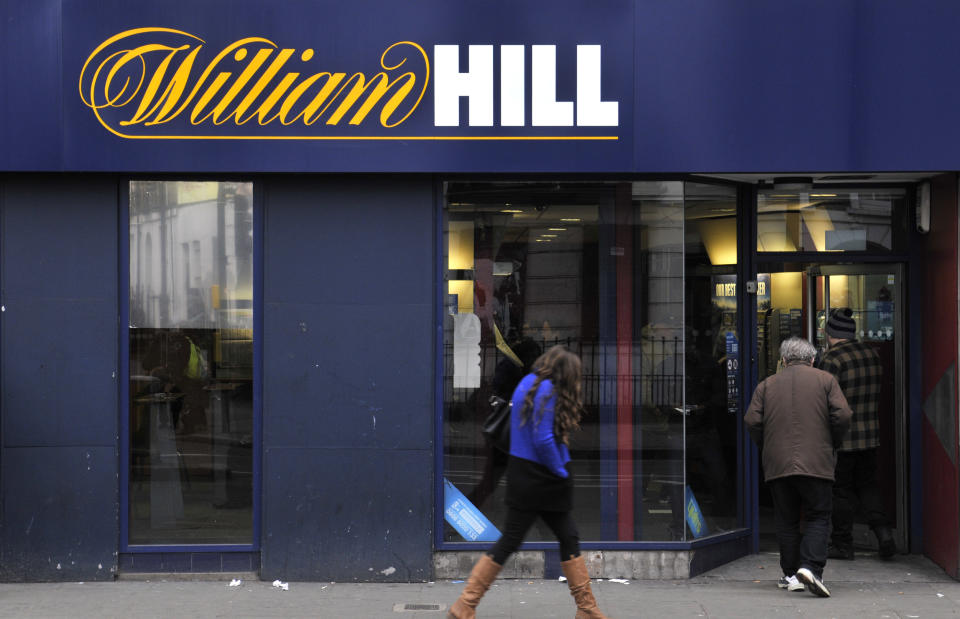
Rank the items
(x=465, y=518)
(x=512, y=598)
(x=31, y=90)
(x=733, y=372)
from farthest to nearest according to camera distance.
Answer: (x=733, y=372), (x=465, y=518), (x=31, y=90), (x=512, y=598)

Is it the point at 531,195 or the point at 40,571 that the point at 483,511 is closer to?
the point at 531,195

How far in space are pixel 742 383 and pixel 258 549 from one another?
402 centimetres

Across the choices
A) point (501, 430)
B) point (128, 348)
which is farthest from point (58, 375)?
point (501, 430)

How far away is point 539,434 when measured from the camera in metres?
5.76

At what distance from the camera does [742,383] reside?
8.23m

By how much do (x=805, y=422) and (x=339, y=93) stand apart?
3.98 m

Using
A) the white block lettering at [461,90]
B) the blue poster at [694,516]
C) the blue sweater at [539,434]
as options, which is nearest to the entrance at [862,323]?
the blue poster at [694,516]

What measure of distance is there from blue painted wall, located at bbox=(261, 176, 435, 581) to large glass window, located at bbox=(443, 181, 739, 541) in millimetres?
280

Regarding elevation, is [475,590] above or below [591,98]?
below

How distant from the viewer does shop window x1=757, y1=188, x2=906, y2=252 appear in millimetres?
8289

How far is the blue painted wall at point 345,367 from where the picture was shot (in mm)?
7414

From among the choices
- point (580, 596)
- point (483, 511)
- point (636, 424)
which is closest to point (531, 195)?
point (636, 424)

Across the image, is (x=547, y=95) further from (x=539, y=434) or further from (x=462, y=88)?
(x=539, y=434)

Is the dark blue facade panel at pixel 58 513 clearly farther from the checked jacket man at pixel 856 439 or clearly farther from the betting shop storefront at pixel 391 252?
the checked jacket man at pixel 856 439
